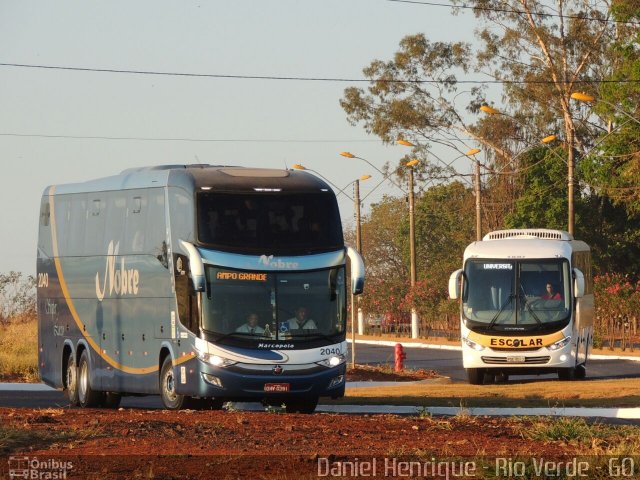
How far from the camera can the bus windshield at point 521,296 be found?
108 ft

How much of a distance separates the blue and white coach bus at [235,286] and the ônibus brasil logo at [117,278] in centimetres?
5

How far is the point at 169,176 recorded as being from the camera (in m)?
22.5

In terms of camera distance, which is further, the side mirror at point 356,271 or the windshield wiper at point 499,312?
the windshield wiper at point 499,312

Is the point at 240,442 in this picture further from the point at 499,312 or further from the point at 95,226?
the point at 499,312

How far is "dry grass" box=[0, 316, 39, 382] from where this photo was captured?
37.6m

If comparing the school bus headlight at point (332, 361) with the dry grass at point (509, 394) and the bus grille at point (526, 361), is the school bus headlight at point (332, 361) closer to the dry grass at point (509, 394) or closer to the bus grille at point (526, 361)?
the dry grass at point (509, 394)

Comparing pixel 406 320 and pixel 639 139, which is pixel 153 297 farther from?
pixel 406 320

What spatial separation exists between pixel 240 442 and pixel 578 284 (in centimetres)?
1935

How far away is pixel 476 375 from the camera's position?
33719 millimetres

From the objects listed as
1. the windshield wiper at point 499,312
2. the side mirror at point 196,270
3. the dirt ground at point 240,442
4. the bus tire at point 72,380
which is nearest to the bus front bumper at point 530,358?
the windshield wiper at point 499,312

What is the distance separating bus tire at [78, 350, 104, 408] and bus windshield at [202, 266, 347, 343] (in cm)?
482

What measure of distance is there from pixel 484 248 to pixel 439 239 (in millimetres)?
53453

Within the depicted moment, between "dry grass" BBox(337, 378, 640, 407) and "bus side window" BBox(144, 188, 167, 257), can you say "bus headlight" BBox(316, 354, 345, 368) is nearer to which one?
"bus side window" BBox(144, 188, 167, 257)

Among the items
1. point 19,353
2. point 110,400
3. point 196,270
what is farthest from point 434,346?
point 196,270
